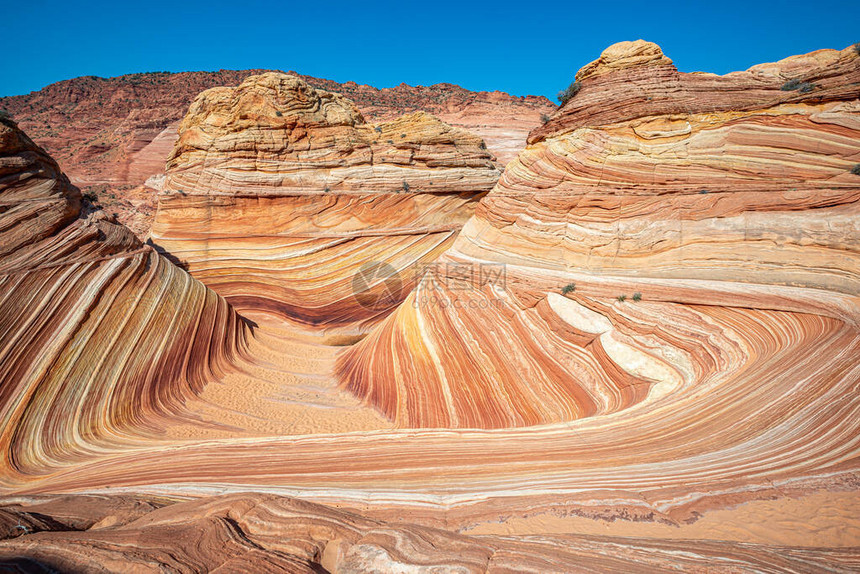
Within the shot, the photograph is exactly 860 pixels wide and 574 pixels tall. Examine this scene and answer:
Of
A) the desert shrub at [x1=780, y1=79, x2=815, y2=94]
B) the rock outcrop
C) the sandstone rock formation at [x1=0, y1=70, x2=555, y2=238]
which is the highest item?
the sandstone rock formation at [x1=0, y1=70, x2=555, y2=238]

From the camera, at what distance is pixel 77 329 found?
6.67 metres

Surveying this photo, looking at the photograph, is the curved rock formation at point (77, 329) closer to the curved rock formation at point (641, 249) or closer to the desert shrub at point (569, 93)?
the curved rock formation at point (641, 249)

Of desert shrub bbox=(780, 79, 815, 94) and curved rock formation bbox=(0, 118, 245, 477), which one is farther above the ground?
desert shrub bbox=(780, 79, 815, 94)

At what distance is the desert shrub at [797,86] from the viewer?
5.87m

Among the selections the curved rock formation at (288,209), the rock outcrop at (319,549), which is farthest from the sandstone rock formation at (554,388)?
the curved rock formation at (288,209)

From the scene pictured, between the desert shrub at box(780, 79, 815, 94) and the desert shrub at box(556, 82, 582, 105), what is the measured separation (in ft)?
9.96

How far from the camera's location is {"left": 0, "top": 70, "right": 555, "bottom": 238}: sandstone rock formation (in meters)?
23.8

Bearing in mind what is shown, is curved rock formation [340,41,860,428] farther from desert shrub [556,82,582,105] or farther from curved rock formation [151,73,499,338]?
curved rock formation [151,73,499,338]

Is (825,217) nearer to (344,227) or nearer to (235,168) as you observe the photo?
(344,227)

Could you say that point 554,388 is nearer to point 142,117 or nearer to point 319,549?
point 319,549

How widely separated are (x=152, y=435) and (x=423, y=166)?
9.49 meters

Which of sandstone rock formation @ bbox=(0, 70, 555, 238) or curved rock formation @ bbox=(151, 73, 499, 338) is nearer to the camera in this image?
curved rock formation @ bbox=(151, 73, 499, 338)

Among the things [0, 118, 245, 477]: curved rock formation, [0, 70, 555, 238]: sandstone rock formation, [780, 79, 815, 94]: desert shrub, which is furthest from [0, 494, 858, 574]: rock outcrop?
[0, 70, 555, 238]: sandstone rock formation

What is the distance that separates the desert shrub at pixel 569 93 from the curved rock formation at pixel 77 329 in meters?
8.53
